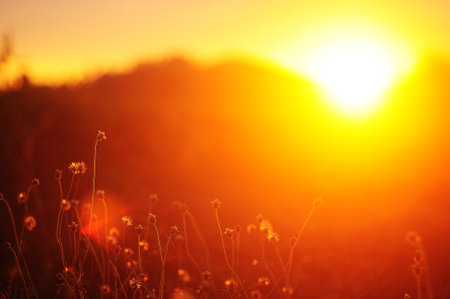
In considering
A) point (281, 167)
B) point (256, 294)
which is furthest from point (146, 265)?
point (281, 167)

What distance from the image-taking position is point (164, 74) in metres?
14.3

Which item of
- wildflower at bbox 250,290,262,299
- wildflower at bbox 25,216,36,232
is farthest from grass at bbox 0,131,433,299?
wildflower at bbox 250,290,262,299

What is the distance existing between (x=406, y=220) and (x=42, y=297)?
3624 millimetres

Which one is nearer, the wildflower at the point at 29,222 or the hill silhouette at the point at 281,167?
the wildflower at the point at 29,222

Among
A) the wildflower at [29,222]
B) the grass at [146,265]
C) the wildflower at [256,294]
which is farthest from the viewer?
the grass at [146,265]

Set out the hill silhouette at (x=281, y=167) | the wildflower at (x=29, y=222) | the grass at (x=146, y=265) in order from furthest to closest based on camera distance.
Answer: the hill silhouette at (x=281, y=167) < the grass at (x=146, y=265) < the wildflower at (x=29, y=222)

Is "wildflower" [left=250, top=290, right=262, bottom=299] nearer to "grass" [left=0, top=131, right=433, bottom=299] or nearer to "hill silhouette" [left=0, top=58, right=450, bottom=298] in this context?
"grass" [left=0, top=131, right=433, bottom=299]

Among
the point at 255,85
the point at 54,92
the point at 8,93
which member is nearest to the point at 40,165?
the point at 8,93

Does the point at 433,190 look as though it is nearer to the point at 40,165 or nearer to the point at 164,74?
the point at 40,165

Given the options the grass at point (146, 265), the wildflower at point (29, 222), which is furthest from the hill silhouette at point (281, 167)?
the wildflower at point (29, 222)

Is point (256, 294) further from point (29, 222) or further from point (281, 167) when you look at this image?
point (281, 167)

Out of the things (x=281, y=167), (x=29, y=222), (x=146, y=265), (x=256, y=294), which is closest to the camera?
(x=256, y=294)

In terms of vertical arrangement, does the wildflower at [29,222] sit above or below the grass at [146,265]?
above

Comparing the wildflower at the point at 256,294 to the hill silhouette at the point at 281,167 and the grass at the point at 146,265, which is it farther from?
the hill silhouette at the point at 281,167
